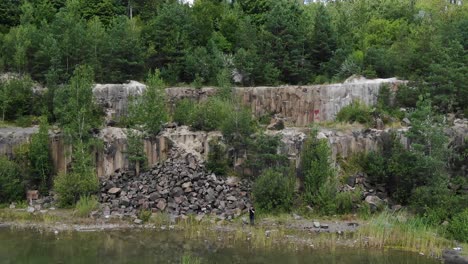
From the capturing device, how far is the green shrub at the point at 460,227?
1159 inches

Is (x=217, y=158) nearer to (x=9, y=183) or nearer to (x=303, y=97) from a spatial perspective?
(x=303, y=97)

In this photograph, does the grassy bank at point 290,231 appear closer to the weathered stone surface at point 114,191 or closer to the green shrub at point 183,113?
the weathered stone surface at point 114,191

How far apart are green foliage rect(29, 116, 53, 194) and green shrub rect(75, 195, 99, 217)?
4.76 m

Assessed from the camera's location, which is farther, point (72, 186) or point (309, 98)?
point (309, 98)

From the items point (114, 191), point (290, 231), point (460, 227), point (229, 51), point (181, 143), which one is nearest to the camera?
point (460, 227)

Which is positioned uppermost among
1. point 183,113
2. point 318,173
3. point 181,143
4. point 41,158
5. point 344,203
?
point 183,113

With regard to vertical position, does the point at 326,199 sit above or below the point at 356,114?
below

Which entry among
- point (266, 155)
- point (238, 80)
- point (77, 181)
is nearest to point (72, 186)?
point (77, 181)

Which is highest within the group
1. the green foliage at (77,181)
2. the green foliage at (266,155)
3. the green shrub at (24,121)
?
the green shrub at (24,121)

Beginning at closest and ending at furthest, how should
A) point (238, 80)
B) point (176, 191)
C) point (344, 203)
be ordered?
point (344, 203) < point (176, 191) < point (238, 80)

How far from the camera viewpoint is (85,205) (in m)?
35.8

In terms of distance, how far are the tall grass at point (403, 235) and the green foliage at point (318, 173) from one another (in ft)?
16.4

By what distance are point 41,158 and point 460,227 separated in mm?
31010

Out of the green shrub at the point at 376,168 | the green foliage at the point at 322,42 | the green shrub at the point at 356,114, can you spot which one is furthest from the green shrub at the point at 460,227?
the green foliage at the point at 322,42
